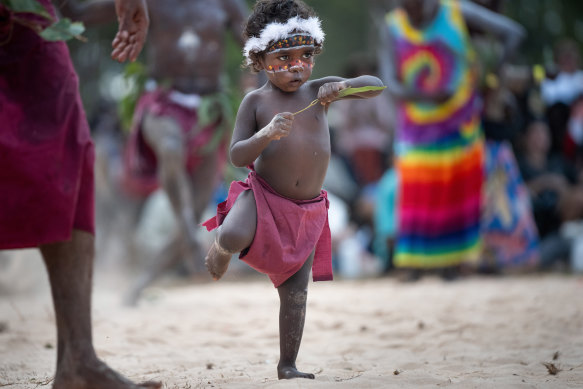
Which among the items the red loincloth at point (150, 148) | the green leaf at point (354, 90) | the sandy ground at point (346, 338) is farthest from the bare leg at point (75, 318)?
the red loincloth at point (150, 148)

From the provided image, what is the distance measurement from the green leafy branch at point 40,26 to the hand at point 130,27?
44 centimetres

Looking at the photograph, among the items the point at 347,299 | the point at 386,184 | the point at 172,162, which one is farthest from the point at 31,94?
the point at 386,184

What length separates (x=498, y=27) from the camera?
6918mm

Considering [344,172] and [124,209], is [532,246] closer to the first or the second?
[344,172]

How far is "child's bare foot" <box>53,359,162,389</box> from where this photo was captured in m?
2.39

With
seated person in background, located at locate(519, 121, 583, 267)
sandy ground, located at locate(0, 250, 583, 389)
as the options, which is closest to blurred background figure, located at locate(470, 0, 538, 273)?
seated person in background, located at locate(519, 121, 583, 267)

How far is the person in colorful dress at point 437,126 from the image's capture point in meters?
6.73

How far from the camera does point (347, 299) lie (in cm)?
575

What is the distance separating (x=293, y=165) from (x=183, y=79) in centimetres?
285

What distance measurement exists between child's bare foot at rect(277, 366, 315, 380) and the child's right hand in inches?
36.0

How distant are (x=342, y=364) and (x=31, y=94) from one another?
1807 mm

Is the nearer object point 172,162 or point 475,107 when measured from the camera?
point 172,162

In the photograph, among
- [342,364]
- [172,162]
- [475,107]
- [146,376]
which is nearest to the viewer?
[146,376]

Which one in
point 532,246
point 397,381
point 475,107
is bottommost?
point 397,381
